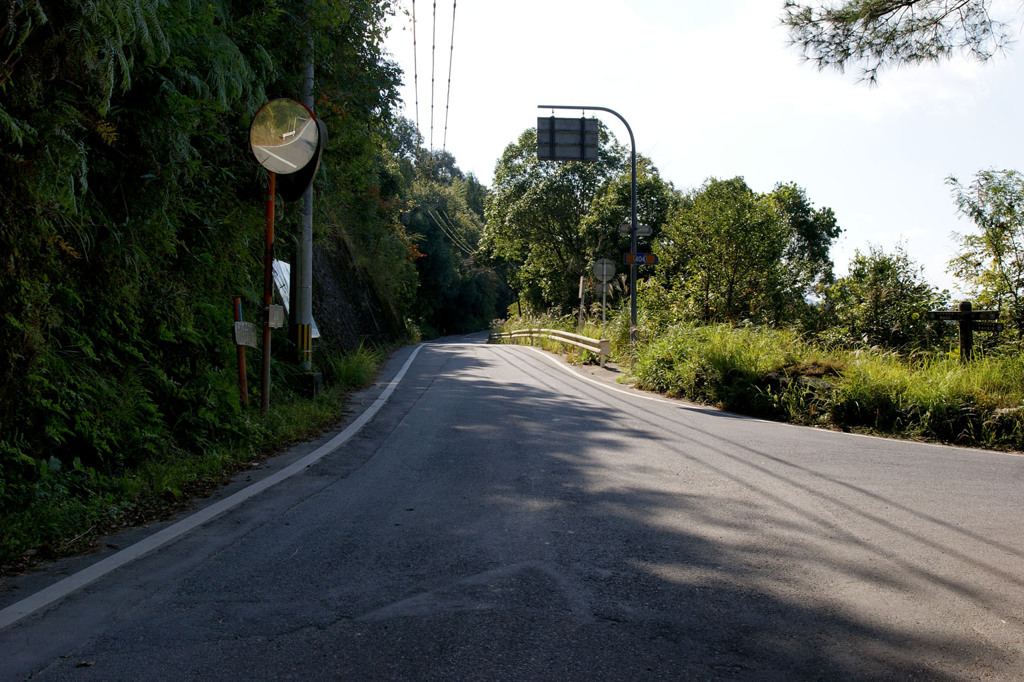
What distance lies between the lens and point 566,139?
19.8 metres

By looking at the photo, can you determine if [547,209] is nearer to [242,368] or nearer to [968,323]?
[968,323]

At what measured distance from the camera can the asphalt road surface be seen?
2.85 m

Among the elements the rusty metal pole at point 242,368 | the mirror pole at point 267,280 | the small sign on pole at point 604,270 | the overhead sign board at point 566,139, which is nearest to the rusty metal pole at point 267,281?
the mirror pole at point 267,280

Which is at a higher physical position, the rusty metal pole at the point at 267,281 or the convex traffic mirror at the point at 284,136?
the convex traffic mirror at the point at 284,136

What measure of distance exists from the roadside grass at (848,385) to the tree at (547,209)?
82.5 ft

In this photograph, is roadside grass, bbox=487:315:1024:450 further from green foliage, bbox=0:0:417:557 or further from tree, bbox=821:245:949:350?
green foliage, bbox=0:0:417:557

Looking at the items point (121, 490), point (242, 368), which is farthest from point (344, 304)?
point (121, 490)

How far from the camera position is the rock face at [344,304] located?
16906 mm

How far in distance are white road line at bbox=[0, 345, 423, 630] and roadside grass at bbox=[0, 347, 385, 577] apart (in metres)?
0.29

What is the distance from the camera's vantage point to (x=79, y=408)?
5059 mm

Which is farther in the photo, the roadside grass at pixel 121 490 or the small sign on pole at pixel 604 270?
the small sign on pole at pixel 604 270

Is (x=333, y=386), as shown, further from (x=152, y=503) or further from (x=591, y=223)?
(x=591, y=223)

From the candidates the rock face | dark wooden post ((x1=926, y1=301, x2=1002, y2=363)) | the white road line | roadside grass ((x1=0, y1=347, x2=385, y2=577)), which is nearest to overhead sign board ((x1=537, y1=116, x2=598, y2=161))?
the rock face

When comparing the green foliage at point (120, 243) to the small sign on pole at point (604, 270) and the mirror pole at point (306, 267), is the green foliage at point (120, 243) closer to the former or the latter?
the mirror pole at point (306, 267)
